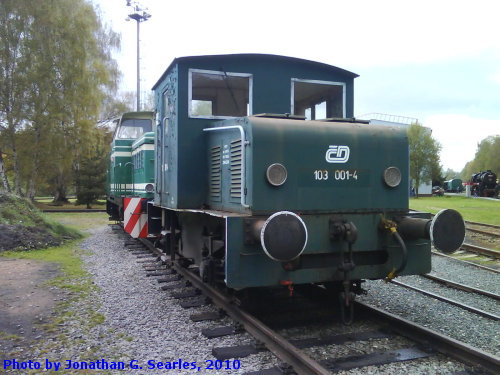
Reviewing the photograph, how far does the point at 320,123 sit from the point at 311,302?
2.29 m

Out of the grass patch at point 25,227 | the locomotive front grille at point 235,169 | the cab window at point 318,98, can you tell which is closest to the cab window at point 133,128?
the grass patch at point 25,227

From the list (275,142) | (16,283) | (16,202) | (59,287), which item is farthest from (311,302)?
(16,202)

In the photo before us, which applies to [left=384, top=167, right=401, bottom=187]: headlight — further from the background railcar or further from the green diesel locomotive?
the background railcar

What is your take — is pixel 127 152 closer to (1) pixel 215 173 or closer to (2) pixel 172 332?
(1) pixel 215 173

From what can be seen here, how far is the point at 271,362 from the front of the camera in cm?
382

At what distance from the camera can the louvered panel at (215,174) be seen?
17.6 feet

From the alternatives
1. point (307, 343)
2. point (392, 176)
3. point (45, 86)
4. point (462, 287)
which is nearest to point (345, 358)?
point (307, 343)

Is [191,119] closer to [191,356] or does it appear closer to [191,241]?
[191,241]

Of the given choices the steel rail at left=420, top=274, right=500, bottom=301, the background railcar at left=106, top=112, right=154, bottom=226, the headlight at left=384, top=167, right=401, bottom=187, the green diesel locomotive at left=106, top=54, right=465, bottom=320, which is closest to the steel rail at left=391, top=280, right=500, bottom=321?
the steel rail at left=420, top=274, right=500, bottom=301

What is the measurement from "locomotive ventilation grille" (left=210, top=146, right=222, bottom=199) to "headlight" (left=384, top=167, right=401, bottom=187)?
1.92 meters

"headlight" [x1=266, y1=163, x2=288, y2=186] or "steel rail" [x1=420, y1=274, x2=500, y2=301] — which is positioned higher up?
"headlight" [x1=266, y1=163, x2=288, y2=186]

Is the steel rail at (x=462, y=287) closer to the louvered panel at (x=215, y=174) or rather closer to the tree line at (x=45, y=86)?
the louvered panel at (x=215, y=174)

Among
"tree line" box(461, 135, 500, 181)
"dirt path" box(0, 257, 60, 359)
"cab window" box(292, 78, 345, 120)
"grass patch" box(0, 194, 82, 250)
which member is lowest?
"dirt path" box(0, 257, 60, 359)

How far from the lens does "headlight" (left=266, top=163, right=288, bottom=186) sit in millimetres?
4426
